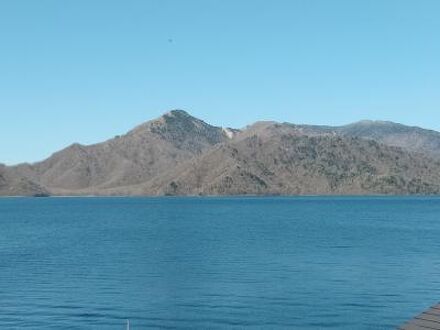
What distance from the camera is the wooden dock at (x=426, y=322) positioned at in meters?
50.5

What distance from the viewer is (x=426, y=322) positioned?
172 ft

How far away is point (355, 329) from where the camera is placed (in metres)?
72.8

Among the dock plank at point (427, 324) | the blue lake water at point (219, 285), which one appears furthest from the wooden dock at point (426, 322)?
the blue lake water at point (219, 285)

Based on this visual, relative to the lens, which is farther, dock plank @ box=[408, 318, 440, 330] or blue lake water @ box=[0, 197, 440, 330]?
blue lake water @ box=[0, 197, 440, 330]

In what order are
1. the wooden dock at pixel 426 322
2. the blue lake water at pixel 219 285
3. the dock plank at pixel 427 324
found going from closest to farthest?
the wooden dock at pixel 426 322 → the dock plank at pixel 427 324 → the blue lake water at pixel 219 285

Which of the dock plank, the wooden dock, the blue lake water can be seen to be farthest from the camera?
the blue lake water

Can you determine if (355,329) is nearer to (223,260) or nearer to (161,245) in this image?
(223,260)

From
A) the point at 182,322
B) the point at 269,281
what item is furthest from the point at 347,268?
the point at 182,322

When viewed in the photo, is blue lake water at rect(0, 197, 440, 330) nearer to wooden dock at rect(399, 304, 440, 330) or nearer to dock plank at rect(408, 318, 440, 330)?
wooden dock at rect(399, 304, 440, 330)

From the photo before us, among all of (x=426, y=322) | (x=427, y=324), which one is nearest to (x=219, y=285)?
(x=426, y=322)

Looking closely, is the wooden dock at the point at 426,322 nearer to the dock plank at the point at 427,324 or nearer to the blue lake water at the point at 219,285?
the dock plank at the point at 427,324

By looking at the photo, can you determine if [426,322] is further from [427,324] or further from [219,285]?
[219,285]

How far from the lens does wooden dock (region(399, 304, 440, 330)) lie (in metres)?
50.5

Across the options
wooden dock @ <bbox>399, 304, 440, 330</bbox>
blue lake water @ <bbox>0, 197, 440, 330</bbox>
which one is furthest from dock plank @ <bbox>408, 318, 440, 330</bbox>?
blue lake water @ <bbox>0, 197, 440, 330</bbox>
